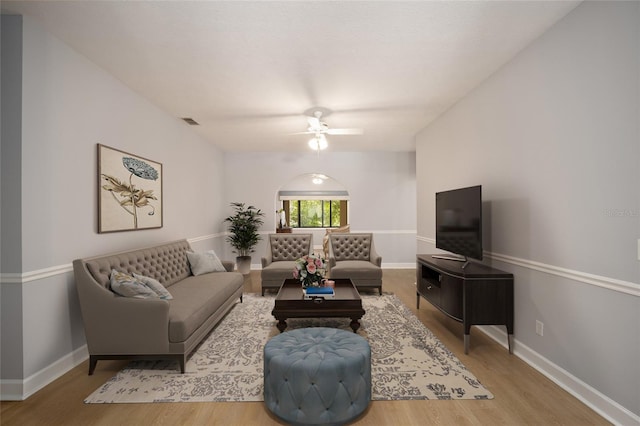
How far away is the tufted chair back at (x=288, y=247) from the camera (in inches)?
232

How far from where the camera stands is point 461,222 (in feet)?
11.8

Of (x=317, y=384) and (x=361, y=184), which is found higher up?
(x=361, y=184)

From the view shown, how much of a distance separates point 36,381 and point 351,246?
14.7 ft

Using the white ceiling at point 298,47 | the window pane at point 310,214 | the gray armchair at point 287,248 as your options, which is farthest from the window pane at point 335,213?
the white ceiling at point 298,47

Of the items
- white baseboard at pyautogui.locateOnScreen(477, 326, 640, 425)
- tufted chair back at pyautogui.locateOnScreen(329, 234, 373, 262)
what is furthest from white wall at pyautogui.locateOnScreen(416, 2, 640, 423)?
tufted chair back at pyautogui.locateOnScreen(329, 234, 373, 262)

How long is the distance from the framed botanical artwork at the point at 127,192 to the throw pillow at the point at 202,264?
65cm

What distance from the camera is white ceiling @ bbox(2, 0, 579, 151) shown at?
236 centimetres

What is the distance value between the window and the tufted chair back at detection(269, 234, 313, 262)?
794cm

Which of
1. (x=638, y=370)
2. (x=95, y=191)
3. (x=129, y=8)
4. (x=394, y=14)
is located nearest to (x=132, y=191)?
(x=95, y=191)

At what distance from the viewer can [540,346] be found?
2.75 m

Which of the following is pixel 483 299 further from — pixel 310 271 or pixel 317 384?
pixel 317 384

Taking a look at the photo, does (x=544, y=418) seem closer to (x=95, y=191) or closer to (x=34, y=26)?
(x=95, y=191)

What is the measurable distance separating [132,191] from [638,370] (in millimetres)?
4703

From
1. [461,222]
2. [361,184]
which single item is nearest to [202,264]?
[461,222]
